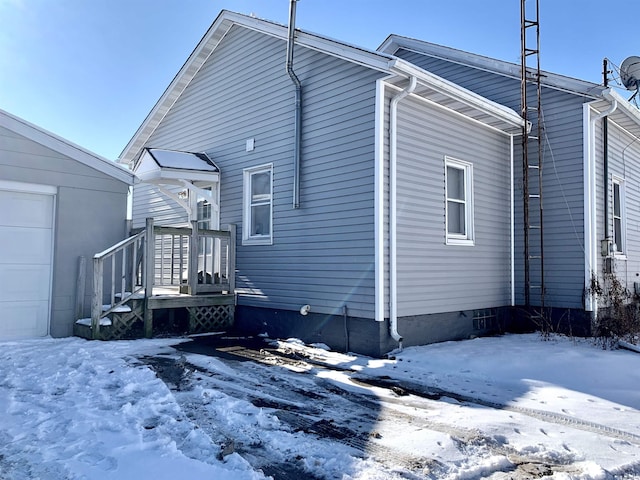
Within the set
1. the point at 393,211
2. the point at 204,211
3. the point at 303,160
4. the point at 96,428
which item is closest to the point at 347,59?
the point at 303,160

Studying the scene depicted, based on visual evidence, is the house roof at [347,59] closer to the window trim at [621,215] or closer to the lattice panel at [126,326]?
the window trim at [621,215]

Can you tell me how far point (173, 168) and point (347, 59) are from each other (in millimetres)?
4053

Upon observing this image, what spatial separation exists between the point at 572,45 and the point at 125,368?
1468cm

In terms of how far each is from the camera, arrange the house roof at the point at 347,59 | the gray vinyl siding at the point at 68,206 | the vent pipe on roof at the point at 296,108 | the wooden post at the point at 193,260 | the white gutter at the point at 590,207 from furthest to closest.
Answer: the wooden post at the point at 193,260 < the white gutter at the point at 590,207 < the vent pipe on roof at the point at 296,108 < the gray vinyl siding at the point at 68,206 < the house roof at the point at 347,59

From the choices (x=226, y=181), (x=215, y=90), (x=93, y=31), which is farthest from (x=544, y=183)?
(x=93, y=31)

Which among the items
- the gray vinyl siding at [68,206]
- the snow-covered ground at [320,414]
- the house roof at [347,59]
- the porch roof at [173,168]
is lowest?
the snow-covered ground at [320,414]

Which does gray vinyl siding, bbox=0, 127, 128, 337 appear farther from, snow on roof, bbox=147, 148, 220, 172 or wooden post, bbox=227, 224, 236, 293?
wooden post, bbox=227, 224, 236, 293

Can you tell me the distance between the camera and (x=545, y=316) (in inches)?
345

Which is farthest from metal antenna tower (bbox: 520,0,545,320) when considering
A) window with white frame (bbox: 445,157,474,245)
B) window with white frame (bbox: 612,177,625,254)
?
window with white frame (bbox: 612,177,625,254)

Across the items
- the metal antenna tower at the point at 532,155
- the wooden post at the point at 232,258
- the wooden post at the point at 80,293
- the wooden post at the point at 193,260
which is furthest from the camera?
the wooden post at the point at 232,258

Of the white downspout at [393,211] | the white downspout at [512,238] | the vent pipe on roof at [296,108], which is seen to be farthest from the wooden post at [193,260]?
the white downspout at [512,238]

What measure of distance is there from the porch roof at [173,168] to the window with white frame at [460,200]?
464 cm

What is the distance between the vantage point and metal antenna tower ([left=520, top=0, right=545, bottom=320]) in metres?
8.88

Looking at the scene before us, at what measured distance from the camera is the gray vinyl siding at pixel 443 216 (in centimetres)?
722
